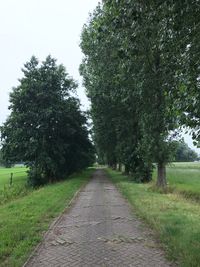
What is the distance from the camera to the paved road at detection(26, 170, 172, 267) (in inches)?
303

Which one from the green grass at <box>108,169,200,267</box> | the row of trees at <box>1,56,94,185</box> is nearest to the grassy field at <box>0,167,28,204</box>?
the row of trees at <box>1,56,94,185</box>

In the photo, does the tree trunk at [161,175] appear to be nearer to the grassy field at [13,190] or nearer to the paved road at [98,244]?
the grassy field at [13,190]

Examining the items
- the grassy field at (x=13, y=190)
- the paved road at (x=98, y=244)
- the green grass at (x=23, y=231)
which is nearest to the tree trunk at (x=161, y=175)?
the grassy field at (x=13, y=190)

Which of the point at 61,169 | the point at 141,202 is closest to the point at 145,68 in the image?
the point at 141,202

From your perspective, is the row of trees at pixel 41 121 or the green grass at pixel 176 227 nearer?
the green grass at pixel 176 227

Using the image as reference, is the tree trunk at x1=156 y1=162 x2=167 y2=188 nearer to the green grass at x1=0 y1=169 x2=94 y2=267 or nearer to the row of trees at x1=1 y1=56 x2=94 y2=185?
the green grass at x1=0 y1=169 x2=94 y2=267

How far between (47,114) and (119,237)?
92.6ft

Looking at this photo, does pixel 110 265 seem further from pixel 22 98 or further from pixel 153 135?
pixel 22 98

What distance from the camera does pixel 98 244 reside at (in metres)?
9.15

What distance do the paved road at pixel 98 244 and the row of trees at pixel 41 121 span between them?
24.9 m

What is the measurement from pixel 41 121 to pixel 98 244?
29824 mm

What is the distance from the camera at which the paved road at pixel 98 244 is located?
769cm

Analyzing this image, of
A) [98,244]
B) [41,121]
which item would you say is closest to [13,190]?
[41,121]

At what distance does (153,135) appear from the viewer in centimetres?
2423
